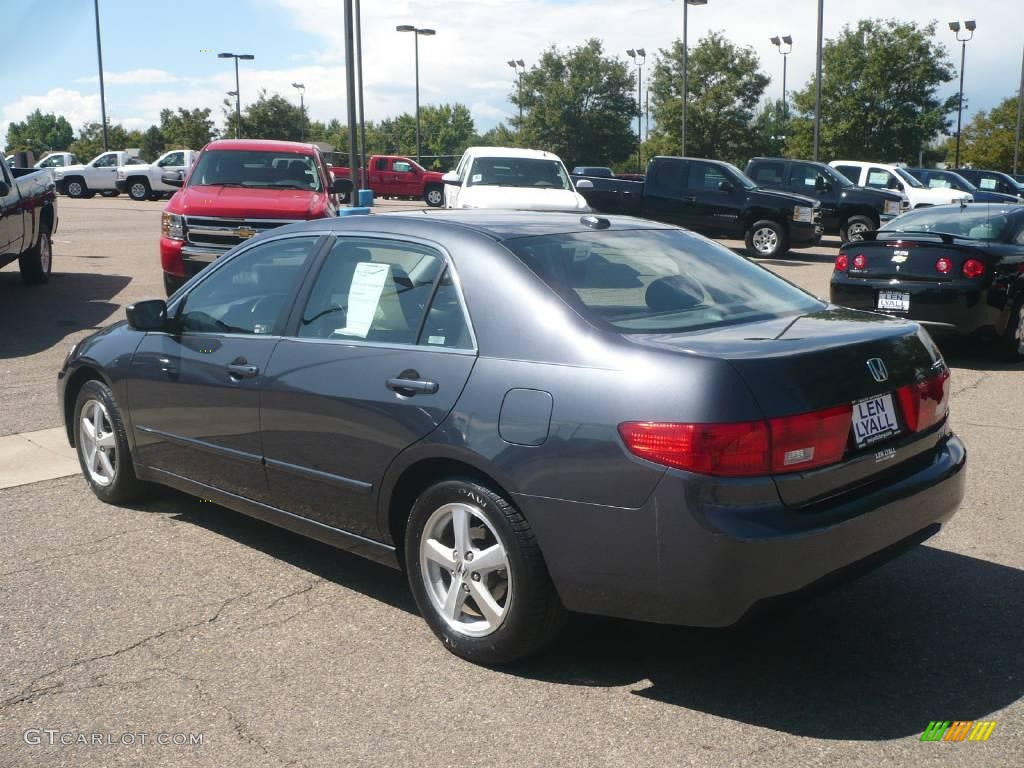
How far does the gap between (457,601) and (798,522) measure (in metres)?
1.24

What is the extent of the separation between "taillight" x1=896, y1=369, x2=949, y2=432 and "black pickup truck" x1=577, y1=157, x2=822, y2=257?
18209mm

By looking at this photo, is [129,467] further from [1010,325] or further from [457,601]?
[1010,325]

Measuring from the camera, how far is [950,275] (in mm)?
10320

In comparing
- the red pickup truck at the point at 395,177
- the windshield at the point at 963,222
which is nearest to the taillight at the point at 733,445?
the windshield at the point at 963,222

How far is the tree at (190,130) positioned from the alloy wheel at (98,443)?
70715 millimetres

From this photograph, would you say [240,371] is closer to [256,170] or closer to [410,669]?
[410,669]

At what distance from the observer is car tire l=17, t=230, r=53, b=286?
1530 centimetres

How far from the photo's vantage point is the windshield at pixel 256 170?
14305 mm

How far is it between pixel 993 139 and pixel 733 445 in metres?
64.7

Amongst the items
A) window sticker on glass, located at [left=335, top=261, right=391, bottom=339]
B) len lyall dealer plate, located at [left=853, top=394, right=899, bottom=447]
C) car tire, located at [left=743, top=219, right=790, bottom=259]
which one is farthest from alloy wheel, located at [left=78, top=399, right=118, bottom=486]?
car tire, located at [left=743, top=219, right=790, bottom=259]

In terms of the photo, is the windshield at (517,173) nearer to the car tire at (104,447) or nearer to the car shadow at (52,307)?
the car shadow at (52,307)

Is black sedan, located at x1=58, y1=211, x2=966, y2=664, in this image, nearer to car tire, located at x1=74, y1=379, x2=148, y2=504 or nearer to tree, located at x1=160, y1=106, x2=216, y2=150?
car tire, located at x1=74, y1=379, x2=148, y2=504

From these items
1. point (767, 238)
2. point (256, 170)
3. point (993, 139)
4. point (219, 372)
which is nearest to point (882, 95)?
point (993, 139)

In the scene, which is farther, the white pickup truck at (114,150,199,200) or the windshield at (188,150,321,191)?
the white pickup truck at (114,150,199,200)
